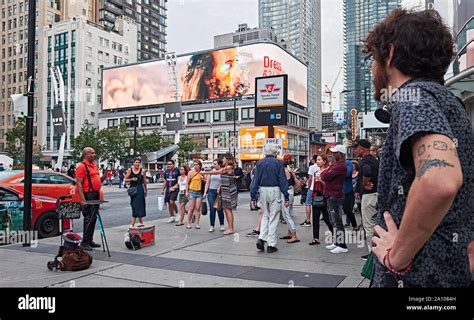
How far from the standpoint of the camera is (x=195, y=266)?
6.18 metres

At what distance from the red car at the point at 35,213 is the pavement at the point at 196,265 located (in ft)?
2.08

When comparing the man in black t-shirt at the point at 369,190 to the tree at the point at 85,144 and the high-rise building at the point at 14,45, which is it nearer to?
the tree at the point at 85,144

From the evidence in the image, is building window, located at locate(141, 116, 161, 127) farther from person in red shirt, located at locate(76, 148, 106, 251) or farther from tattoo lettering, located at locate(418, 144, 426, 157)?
tattoo lettering, located at locate(418, 144, 426, 157)

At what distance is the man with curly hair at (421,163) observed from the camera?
4.07 ft

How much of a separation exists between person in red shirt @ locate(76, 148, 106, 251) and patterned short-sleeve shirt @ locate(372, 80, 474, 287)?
682 centimetres

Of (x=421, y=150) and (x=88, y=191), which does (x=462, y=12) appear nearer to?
(x=88, y=191)

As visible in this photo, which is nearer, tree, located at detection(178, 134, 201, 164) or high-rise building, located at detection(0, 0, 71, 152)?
tree, located at detection(178, 134, 201, 164)

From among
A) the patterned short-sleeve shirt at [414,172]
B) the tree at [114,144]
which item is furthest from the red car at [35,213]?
the tree at [114,144]

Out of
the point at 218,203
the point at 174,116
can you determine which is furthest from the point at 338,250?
the point at 174,116

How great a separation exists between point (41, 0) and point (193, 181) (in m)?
93.8

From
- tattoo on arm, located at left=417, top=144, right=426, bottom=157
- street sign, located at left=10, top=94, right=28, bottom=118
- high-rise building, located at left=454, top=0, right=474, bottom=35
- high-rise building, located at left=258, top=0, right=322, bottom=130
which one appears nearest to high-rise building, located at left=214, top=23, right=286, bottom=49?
high-rise building, located at left=258, top=0, right=322, bottom=130

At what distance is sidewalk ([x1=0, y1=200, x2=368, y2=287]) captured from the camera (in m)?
5.26
